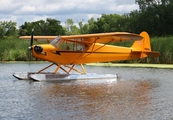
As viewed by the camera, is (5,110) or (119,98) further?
(119,98)

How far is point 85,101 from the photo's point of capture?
12180mm

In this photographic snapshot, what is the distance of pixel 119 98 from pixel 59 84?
4334 mm

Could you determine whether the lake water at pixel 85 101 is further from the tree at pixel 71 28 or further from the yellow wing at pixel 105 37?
the tree at pixel 71 28

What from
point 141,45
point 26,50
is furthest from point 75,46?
point 26,50

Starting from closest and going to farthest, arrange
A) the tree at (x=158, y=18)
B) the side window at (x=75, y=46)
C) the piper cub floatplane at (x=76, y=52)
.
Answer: the piper cub floatplane at (x=76, y=52) → the side window at (x=75, y=46) → the tree at (x=158, y=18)

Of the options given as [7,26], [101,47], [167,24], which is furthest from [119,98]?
[7,26]

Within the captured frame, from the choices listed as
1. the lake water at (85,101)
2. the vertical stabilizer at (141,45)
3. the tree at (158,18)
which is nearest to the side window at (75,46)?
the lake water at (85,101)

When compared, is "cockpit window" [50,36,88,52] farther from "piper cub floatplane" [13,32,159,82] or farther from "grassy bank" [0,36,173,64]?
"grassy bank" [0,36,173,64]

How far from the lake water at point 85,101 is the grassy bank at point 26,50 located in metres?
11.3

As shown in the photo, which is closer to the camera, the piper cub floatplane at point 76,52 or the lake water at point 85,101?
the lake water at point 85,101

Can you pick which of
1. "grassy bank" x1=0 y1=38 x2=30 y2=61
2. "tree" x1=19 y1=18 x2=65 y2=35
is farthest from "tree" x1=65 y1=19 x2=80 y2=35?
"grassy bank" x1=0 y1=38 x2=30 y2=61

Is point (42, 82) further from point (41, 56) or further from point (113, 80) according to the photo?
point (113, 80)

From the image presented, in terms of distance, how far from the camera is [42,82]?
17156mm

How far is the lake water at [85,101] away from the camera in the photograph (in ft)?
33.3
